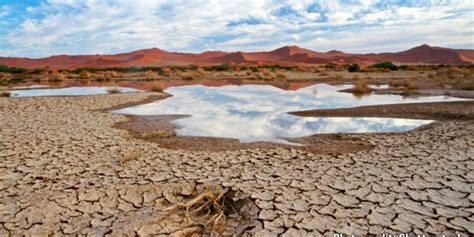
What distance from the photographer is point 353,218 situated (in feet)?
10.8

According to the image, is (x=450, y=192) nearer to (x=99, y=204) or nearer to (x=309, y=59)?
(x=99, y=204)

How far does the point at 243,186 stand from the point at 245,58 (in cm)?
7868

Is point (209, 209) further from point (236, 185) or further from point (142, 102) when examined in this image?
point (142, 102)

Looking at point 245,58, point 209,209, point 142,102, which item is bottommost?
point 209,209

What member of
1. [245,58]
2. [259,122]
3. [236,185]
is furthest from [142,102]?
[245,58]

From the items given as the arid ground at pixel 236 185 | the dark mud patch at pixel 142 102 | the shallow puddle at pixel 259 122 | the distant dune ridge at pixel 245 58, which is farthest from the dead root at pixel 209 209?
the distant dune ridge at pixel 245 58

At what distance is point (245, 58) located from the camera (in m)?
81.2

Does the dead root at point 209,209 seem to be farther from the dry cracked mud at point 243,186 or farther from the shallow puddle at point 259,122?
the shallow puddle at point 259,122

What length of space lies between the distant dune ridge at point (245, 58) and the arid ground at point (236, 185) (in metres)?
65.3

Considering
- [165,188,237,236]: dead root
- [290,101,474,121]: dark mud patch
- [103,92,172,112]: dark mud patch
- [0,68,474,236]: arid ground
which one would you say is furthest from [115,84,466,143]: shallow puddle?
[165,188,237,236]: dead root

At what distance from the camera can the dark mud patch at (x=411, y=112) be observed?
30.4 feet

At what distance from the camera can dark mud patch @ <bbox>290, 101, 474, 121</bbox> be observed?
30.4ft

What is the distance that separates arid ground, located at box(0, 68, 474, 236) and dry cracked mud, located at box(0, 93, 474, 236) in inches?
0.5

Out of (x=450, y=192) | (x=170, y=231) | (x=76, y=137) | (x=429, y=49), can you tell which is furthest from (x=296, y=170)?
(x=429, y=49)
